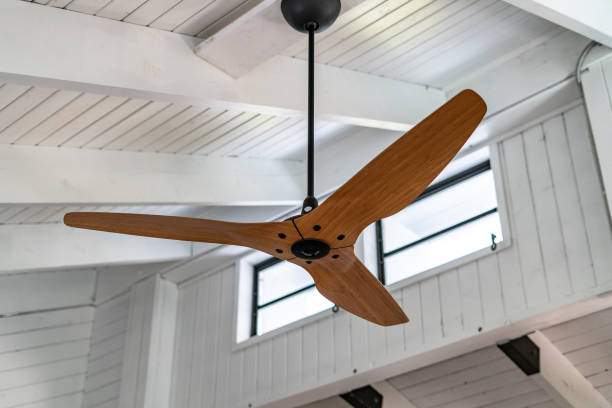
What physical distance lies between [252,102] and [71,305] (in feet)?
9.67

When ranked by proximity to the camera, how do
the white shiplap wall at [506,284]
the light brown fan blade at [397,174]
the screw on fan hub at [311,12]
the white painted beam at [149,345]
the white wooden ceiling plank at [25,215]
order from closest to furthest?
1. the light brown fan blade at [397,174]
2. the screw on fan hub at [311,12]
3. the white shiplap wall at [506,284]
4. the white wooden ceiling plank at [25,215]
5. the white painted beam at [149,345]

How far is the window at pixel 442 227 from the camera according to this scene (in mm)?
4051

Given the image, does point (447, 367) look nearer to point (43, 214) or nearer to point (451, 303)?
A: point (451, 303)

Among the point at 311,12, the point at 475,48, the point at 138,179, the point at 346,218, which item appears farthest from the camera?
the point at 138,179

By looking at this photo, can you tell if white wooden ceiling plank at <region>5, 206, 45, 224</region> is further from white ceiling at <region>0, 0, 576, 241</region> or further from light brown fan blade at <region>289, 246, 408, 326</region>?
light brown fan blade at <region>289, 246, 408, 326</region>

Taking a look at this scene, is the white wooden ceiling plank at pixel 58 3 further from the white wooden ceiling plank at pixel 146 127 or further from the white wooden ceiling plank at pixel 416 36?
the white wooden ceiling plank at pixel 416 36

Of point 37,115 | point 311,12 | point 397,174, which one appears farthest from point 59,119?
point 397,174

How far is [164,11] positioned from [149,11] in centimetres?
6

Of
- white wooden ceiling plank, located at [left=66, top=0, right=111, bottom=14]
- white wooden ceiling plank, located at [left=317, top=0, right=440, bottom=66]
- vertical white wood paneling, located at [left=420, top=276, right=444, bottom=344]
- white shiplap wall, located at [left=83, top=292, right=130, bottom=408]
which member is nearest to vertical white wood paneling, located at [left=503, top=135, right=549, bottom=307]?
vertical white wood paneling, located at [left=420, top=276, right=444, bottom=344]

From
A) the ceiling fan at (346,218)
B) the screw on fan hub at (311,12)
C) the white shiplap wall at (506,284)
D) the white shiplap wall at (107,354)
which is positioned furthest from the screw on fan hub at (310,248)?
the white shiplap wall at (107,354)

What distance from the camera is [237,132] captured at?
4.23 m

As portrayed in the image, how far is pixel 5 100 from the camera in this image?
3.56m

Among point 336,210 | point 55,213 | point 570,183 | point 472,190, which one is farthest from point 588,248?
point 55,213

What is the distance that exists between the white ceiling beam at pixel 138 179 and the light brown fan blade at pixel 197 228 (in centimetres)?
146
